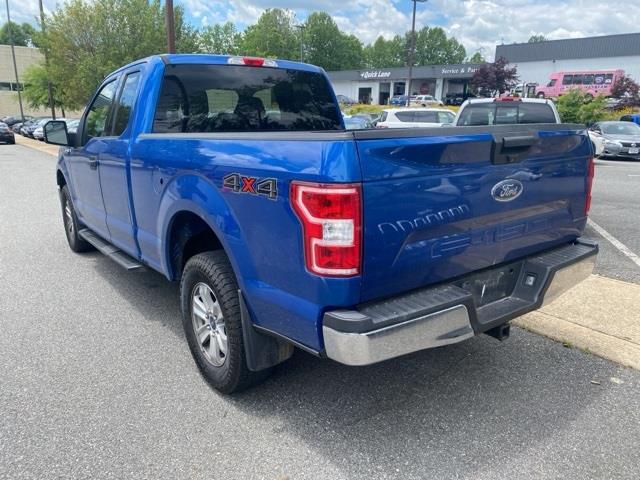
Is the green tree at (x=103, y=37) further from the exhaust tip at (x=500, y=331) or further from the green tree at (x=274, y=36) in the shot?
the green tree at (x=274, y=36)

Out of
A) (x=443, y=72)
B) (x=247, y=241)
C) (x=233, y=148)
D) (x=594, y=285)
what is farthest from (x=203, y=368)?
(x=443, y=72)

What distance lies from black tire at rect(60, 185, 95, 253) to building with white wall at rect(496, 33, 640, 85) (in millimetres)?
64799

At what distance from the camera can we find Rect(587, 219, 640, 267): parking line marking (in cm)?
588

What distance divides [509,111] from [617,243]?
3.82 metres

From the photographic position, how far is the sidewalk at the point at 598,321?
3.67 m

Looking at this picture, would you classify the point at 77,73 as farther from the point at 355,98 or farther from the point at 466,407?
the point at 355,98

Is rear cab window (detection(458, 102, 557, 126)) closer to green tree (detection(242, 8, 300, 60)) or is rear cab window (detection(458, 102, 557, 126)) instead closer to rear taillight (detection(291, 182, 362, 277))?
rear taillight (detection(291, 182, 362, 277))

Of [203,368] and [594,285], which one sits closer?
[203,368]

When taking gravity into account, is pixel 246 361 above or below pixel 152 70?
below

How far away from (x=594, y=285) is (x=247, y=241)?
12.6 ft

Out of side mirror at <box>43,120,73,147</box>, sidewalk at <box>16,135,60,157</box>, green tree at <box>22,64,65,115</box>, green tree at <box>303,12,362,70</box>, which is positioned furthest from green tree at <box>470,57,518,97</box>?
green tree at <box>303,12,362,70</box>

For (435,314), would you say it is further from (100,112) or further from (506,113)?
(506,113)

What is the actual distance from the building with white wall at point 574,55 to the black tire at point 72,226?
6480 cm

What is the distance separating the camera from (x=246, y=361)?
2807 mm
